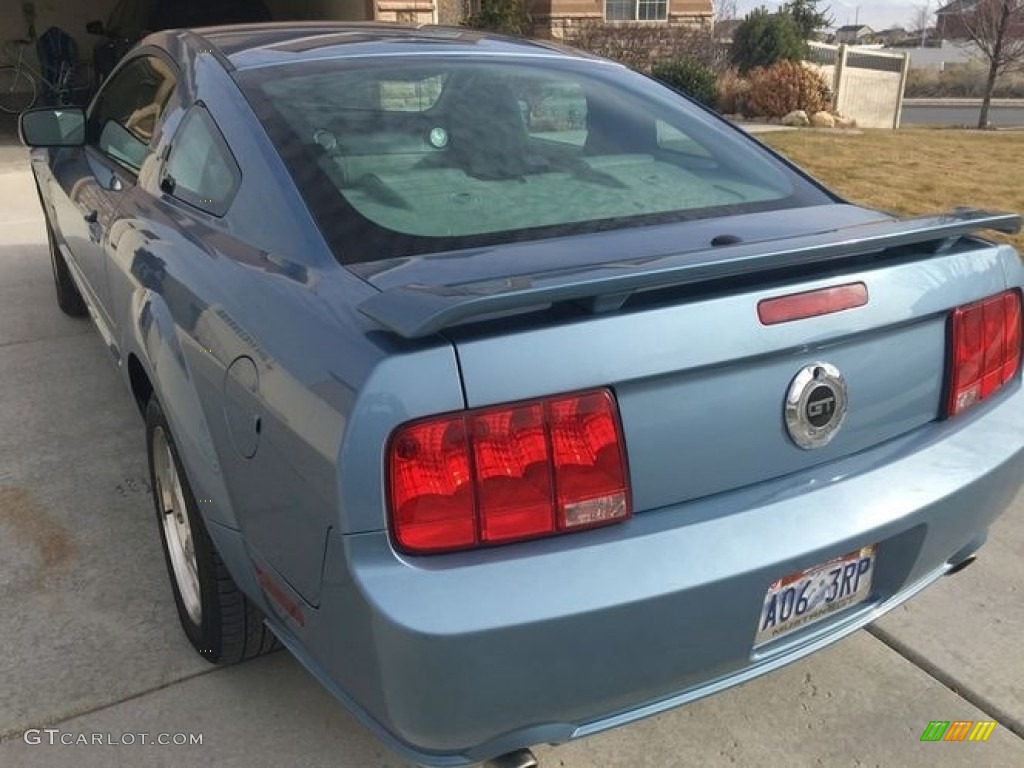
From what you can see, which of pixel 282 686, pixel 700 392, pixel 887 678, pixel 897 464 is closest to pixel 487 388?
pixel 700 392

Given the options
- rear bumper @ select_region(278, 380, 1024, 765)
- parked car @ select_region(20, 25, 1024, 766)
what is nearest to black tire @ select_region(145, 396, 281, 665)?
parked car @ select_region(20, 25, 1024, 766)

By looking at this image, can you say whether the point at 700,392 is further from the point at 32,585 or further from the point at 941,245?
the point at 32,585

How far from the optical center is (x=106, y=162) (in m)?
3.51

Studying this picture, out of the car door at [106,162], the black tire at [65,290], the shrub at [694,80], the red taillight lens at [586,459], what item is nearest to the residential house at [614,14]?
the shrub at [694,80]

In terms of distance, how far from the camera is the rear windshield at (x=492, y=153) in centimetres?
211

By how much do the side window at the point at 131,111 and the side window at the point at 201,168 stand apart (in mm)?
320

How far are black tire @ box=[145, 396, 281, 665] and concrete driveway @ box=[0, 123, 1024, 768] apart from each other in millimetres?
88

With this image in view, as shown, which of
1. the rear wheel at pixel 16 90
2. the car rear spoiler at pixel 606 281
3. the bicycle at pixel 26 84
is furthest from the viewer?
the rear wheel at pixel 16 90

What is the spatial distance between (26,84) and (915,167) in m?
14.1

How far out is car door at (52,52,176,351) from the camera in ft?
10.1

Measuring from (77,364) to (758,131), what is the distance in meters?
11.1

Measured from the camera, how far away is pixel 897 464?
195cm

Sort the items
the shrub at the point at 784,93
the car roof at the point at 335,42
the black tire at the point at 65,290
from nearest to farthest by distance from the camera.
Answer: the car roof at the point at 335,42, the black tire at the point at 65,290, the shrub at the point at 784,93

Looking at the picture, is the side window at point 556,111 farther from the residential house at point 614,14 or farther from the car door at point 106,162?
the residential house at point 614,14
